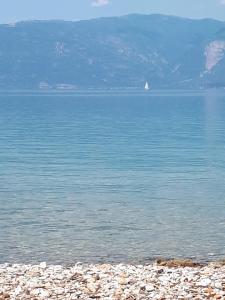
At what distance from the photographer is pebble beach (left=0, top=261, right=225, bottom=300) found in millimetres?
19438

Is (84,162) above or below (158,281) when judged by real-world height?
below

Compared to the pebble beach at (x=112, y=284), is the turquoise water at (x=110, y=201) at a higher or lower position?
lower

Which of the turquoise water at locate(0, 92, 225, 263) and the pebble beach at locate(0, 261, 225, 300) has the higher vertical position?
the pebble beach at locate(0, 261, 225, 300)

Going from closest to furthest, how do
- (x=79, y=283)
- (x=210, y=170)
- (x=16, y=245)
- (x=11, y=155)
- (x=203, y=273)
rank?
(x=79, y=283) < (x=203, y=273) < (x=16, y=245) < (x=210, y=170) < (x=11, y=155)

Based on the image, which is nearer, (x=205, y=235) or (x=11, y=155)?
(x=205, y=235)

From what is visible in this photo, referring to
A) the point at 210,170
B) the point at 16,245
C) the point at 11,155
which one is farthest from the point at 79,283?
the point at 11,155

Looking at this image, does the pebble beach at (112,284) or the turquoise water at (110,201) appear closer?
the pebble beach at (112,284)

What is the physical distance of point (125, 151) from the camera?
80500 millimetres

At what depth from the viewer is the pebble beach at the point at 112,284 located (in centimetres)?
1944

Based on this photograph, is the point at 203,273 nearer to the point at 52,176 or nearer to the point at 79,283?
the point at 79,283

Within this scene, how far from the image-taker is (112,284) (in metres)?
20.6

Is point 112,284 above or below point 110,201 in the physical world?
above

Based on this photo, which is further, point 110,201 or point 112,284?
point 110,201

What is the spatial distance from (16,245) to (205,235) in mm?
9635
